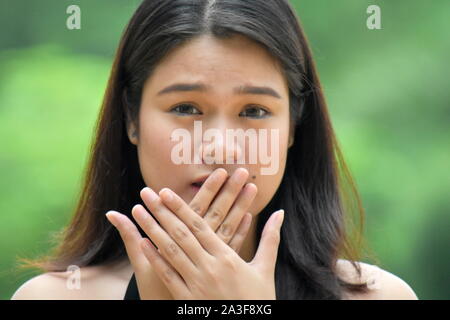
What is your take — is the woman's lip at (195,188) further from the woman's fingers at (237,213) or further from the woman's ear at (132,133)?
the woman's ear at (132,133)

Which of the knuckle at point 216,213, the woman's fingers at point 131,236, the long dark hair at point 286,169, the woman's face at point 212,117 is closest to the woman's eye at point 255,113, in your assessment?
the woman's face at point 212,117

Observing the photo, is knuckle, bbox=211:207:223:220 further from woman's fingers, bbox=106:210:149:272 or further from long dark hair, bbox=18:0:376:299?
long dark hair, bbox=18:0:376:299

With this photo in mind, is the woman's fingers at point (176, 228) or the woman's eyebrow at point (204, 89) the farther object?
the woman's eyebrow at point (204, 89)

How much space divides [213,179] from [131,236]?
7.4 inches

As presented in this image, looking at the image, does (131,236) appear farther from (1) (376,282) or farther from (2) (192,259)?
(1) (376,282)

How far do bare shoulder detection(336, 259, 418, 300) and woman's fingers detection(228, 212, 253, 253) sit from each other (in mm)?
418

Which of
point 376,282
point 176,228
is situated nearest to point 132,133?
point 176,228

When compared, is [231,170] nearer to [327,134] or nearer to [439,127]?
[327,134]

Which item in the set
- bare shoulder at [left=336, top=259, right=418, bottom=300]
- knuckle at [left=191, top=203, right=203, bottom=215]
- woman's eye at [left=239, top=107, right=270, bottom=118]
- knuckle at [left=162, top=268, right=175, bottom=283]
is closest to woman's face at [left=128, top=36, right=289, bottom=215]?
woman's eye at [left=239, top=107, right=270, bottom=118]

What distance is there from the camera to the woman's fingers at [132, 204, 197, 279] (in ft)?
4.40

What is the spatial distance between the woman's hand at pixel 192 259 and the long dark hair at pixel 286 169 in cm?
35

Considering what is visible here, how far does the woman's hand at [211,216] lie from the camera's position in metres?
1.40
